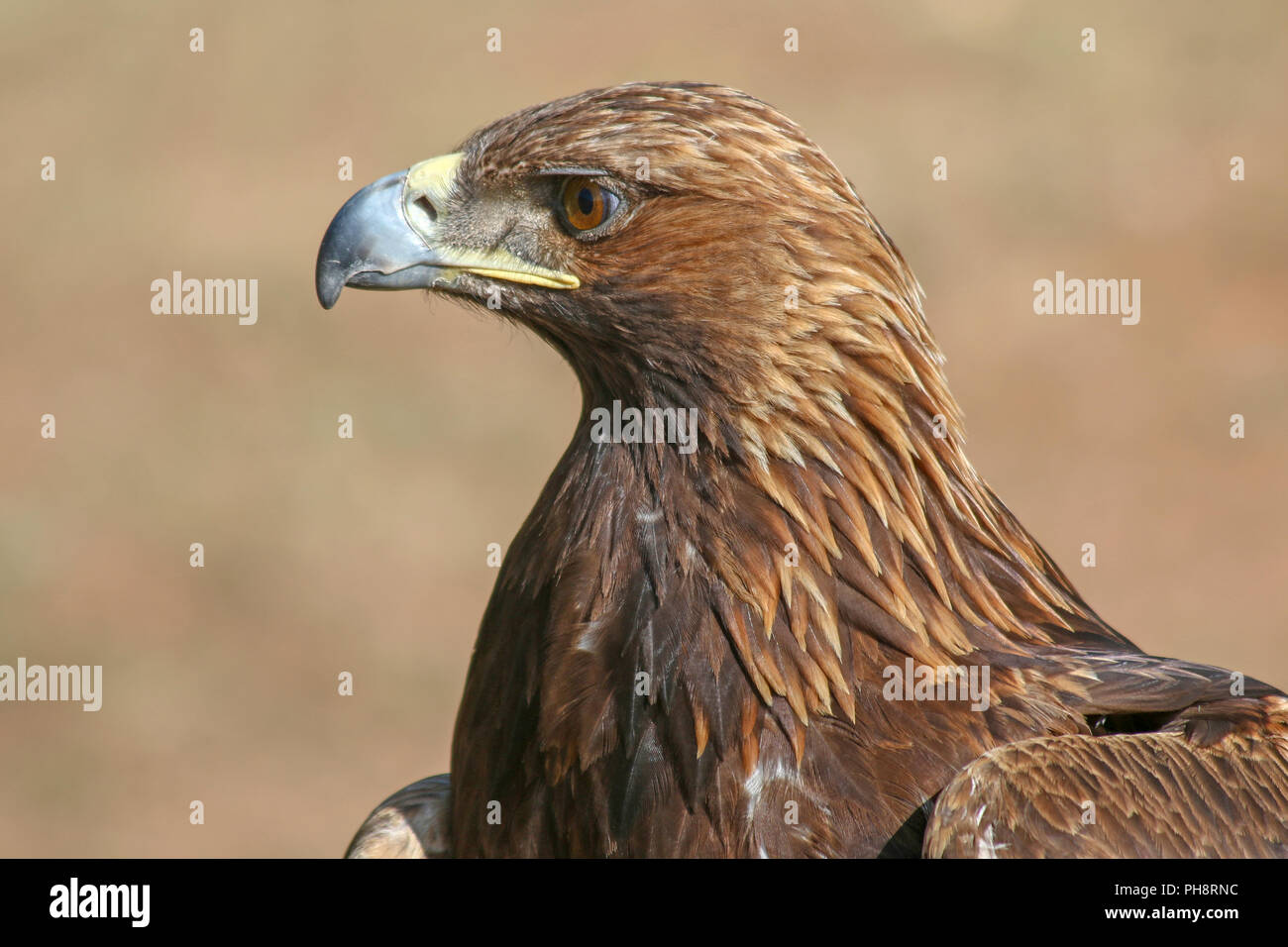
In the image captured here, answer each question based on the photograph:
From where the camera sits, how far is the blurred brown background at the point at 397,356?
11375mm

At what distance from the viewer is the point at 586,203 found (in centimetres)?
350

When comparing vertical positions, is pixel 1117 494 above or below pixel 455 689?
above

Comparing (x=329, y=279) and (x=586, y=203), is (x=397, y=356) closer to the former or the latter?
(x=329, y=279)

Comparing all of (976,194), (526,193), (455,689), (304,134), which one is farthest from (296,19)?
(526,193)

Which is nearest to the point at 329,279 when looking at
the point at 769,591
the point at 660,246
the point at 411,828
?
the point at 660,246

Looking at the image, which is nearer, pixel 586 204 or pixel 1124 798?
pixel 1124 798

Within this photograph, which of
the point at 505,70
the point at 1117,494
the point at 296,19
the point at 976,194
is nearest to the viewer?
the point at 1117,494

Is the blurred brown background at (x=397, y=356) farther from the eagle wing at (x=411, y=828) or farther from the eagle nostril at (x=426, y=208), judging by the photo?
the eagle nostril at (x=426, y=208)

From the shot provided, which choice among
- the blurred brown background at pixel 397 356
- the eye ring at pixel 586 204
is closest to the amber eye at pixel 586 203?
the eye ring at pixel 586 204

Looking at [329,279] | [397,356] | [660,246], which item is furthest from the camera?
[397,356]

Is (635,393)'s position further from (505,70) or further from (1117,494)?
(505,70)

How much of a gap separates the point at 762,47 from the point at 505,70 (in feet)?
10.2

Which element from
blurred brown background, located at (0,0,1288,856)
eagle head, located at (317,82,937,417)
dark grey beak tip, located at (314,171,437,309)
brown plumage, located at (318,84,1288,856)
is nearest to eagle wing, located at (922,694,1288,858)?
brown plumage, located at (318,84,1288,856)
